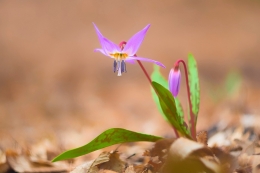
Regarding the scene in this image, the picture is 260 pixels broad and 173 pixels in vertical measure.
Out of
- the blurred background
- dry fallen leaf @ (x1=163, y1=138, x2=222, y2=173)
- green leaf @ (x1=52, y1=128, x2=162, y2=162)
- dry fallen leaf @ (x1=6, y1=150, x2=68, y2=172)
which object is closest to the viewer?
dry fallen leaf @ (x1=163, y1=138, x2=222, y2=173)

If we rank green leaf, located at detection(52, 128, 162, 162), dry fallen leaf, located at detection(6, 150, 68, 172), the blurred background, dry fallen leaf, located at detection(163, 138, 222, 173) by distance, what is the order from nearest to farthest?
dry fallen leaf, located at detection(163, 138, 222, 173)
green leaf, located at detection(52, 128, 162, 162)
dry fallen leaf, located at detection(6, 150, 68, 172)
the blurred background

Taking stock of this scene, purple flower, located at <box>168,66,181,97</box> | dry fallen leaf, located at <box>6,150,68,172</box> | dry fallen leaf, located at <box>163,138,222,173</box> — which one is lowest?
dry fallen leaf, located at <box>6,150,68,172</box>

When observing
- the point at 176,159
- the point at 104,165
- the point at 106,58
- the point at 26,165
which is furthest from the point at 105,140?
the point at 106,58

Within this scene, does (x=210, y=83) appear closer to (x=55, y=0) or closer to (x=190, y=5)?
(x=190, y=5)

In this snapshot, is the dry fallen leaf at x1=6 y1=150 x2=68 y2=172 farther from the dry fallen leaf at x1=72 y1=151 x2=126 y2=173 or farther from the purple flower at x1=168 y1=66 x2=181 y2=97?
the purple flower at x1=168 y1=66 x2=181 y2=97

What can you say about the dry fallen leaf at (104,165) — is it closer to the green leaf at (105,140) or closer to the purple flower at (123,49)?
the green leaf at (105,140)

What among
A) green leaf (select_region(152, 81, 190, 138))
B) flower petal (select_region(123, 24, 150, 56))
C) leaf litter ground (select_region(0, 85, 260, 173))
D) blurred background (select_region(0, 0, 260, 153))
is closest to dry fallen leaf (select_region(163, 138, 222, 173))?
leaf litter ground (select_region(0, 85, 260, 173))

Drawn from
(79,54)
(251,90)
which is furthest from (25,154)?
(79,54)
